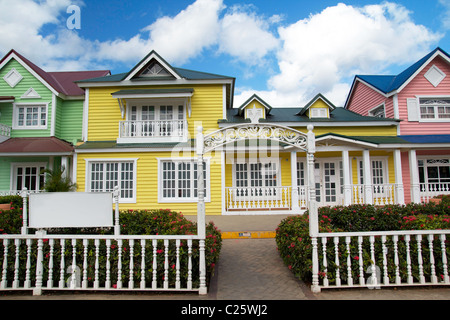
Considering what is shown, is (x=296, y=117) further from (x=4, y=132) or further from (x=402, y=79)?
(x=4, y=132)

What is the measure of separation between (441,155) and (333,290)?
14412 millimetres

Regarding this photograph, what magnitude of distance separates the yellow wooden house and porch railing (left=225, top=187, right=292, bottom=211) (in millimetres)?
50

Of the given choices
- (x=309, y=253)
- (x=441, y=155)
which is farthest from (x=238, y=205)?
(x=441, y=155)

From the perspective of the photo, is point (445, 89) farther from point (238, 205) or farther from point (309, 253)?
point (309, 253)

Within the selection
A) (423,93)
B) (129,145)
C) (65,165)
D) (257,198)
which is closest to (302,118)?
(257,198)

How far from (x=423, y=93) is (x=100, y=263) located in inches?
698

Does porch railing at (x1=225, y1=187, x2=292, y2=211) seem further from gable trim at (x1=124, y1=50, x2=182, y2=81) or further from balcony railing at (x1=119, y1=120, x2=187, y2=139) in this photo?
gable trim at (x1=124, y1=50, x2=182, y2=81)

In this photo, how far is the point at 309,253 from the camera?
196 inches

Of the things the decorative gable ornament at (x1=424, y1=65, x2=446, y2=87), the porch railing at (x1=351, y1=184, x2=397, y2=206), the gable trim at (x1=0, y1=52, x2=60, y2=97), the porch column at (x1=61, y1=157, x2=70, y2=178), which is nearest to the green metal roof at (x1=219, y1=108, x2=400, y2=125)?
the porch railing at (x1=351, y1=184, x2=397, y2=206)

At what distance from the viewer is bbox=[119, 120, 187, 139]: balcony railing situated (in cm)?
1406

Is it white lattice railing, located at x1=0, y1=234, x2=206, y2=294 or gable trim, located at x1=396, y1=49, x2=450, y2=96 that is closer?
white lattice railing, located at x1=0, y1=234, x2=206, y2=294

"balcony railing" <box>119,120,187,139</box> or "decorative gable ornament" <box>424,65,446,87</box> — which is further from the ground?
"decorative gable ornament" <box>424,65,446,87</box>

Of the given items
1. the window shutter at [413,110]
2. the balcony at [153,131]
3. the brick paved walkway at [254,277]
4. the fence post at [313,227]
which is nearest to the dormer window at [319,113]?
the window shutter at [413,110]
